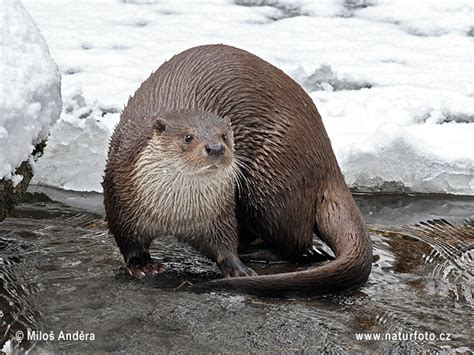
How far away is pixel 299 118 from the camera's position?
3039 millimetres

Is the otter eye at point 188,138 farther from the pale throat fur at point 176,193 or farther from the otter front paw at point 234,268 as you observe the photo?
the otter front paw at point 234,268

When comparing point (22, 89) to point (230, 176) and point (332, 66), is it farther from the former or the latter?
point (332, 66)

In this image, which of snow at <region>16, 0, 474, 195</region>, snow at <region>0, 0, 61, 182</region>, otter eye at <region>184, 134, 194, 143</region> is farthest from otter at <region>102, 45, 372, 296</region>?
snow at <region>16, 0, 474, 195</region>

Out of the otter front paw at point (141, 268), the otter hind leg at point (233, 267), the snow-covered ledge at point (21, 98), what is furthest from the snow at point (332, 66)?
the otter hind leg at point (233, 267)

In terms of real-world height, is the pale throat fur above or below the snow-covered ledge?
below

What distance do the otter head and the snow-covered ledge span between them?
1.32 ft

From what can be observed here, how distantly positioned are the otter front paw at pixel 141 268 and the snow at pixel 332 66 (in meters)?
1.18

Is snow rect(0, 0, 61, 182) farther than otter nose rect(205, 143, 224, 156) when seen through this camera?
Yes

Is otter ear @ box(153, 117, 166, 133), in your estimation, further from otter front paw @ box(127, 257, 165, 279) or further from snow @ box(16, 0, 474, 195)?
snow @ box(16, 0, 474, 195)

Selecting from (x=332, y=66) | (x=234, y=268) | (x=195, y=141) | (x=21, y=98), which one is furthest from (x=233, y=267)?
(x=332, y=66)

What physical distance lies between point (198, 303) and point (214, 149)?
395 millimetres

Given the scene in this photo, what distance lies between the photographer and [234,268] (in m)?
2.88

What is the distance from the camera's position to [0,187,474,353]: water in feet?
7.97

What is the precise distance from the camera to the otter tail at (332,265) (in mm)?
2697
